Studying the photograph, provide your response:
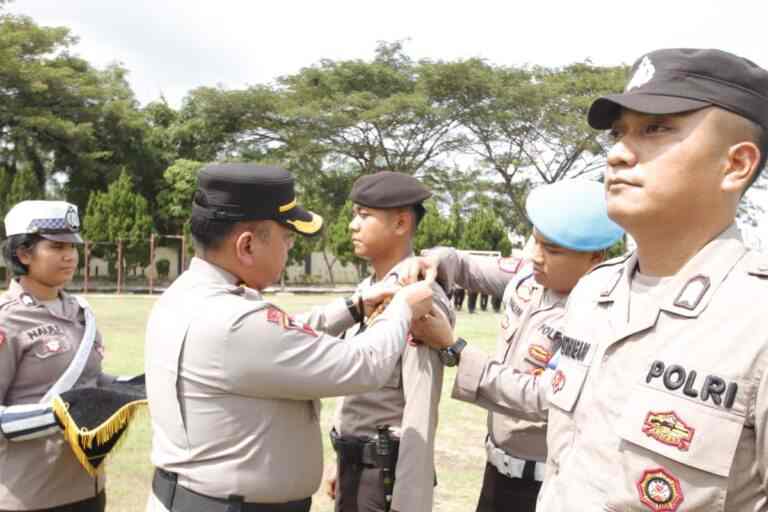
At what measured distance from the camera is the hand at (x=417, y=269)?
9.21 feet

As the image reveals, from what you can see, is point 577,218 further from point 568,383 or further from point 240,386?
point 240,386

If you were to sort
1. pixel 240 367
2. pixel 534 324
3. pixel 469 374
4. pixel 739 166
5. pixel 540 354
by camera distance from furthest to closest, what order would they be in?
pixel 534 324
pixel 540 354
pixel 469 374
pixel 240 367
pixel 739 166

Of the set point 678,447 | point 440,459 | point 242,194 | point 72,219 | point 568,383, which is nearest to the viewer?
point 678,447

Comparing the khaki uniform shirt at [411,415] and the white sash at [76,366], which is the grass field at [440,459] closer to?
the white sash at [76,366]

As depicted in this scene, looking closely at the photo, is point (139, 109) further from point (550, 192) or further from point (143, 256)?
point (550, 192)

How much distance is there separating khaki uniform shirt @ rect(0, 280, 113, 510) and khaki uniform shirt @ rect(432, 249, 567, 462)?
1821mm

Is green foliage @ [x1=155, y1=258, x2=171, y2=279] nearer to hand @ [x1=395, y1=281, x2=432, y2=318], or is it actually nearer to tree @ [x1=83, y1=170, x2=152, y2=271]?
tree @ [x1=83, y1=170, x2=152, y2=271]

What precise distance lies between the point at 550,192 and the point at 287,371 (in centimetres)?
124

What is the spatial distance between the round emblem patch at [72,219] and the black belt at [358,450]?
1677 millimetres

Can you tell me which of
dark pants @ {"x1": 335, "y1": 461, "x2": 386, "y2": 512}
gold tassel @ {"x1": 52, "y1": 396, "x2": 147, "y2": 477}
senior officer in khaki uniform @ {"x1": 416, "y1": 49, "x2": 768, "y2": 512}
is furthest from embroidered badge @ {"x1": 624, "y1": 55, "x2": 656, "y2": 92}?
gold tassel @ {"x1": 52, "y1": 396, "x2": 147, "y2": 477}

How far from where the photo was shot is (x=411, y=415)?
263cm

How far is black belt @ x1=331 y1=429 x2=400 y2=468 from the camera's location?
2.86m

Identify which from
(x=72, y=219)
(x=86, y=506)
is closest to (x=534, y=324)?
(x=86, y=506)

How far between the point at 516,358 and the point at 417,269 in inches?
21.5
